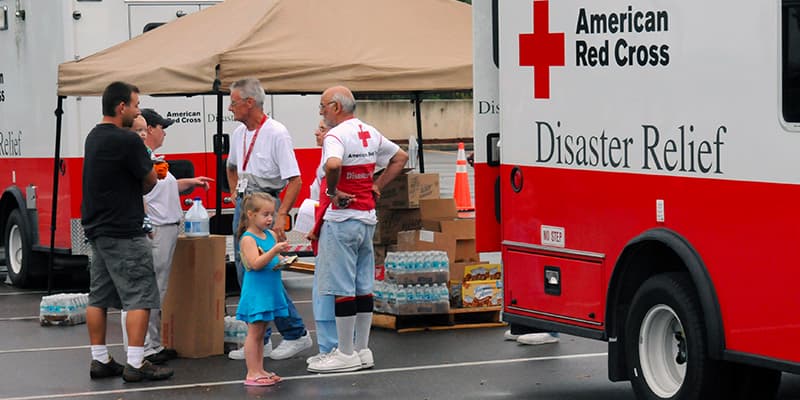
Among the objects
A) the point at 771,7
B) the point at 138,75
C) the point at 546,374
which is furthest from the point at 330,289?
the point at 771,7

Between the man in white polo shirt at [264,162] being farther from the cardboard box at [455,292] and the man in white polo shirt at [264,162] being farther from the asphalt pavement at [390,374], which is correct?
the cardboard box at [455,292]

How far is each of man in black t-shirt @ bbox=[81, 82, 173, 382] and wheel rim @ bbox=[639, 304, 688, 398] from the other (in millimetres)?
3238

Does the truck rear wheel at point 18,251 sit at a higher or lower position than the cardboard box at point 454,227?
lower

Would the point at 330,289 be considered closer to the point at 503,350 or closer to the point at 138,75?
the point at 503,350

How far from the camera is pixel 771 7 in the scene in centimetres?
648

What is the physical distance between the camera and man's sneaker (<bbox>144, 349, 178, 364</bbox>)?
9.80 metres

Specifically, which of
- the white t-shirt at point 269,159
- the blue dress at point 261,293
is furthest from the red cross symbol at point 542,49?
the white t-shirt at point 269,159

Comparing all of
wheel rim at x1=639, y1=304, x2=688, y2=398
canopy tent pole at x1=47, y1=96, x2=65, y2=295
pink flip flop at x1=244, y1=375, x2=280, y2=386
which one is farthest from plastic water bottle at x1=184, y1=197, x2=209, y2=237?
wheel rim at x1=639, y1=304, x2=688, y2=398

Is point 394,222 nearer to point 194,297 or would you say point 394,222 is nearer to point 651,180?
point 194,297

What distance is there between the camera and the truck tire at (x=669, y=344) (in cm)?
698

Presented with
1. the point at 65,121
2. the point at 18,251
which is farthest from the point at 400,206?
the point at 18,251

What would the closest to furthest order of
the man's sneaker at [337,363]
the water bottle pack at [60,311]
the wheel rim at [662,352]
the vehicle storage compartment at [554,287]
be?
the wheel rim at [662,352] < the vehicle storage compartment at [554,287] < the man's sneaker at [337,363] < the water bottle pack at [60,311]

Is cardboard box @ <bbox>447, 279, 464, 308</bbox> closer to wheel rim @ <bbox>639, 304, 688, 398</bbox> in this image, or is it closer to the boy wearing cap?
the boy wearing cap

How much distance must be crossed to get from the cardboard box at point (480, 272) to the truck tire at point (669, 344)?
3.61m
